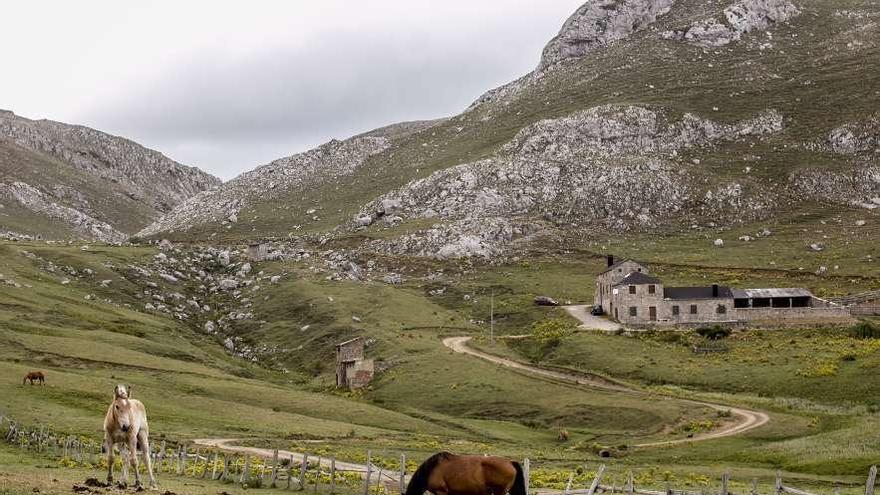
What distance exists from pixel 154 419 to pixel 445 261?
11049 centimetres

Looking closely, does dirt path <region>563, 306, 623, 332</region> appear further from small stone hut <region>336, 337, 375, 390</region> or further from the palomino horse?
the palomino horse

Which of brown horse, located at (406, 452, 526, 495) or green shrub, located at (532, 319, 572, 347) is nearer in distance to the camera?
brown horse, located at (406, 452, 526, 495)

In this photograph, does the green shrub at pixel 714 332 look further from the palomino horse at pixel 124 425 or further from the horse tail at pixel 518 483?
the palomino horse at pixel 124 425

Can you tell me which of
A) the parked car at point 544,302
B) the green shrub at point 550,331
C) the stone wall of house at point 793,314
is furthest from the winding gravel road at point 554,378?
the stone wall of house at point 793,314

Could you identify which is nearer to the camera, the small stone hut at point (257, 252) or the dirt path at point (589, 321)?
the dirt path at point (589, 321)

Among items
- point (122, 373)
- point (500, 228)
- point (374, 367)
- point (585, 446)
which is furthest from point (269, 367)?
point (500, 228)

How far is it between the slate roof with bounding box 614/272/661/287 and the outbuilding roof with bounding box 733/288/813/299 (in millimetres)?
11889

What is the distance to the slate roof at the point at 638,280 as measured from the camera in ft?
442

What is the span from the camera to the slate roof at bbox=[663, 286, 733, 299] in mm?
132625

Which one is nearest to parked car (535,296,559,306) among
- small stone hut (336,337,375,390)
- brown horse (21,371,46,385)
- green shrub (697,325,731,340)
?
green shrub (697,325,731,340)

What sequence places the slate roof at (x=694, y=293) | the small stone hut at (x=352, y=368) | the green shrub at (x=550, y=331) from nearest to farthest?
the small stone hut at (x=352, y=368)
the green shrub at (x=550, y=331)
the slate roof at (x=694, y=293)

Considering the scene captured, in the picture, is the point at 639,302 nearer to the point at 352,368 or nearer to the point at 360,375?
the point at 360,375

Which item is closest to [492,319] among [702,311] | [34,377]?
[702,311]

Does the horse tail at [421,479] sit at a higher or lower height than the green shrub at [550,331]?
lower
